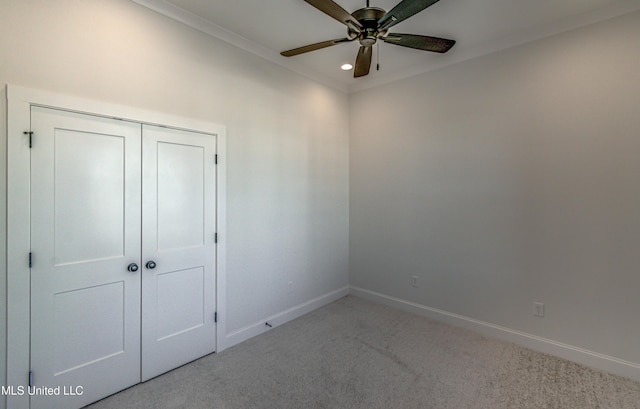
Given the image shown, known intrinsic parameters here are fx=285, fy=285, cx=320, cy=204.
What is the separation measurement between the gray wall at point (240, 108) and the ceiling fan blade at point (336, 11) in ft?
4.59

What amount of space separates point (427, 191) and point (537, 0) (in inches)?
76.8

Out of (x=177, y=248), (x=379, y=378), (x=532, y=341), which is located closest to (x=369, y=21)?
(x=177, y=248)

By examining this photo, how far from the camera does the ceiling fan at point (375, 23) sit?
1.71 meters

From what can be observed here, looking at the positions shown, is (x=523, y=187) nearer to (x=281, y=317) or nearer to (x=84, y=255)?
(x=281, y=317)

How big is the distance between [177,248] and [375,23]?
237 centimetres

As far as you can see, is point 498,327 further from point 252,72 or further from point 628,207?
point 252,72

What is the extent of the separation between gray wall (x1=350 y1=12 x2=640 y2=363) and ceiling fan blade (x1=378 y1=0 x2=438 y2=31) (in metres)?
1.73

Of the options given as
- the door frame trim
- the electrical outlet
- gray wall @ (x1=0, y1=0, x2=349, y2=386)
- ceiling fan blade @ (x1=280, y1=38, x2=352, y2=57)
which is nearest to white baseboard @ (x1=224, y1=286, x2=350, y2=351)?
gray wall @ (x1=0, y1=0, x2=349, y2=386)

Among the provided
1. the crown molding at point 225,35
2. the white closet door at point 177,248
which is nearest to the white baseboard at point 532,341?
the white closet door at point 177,248

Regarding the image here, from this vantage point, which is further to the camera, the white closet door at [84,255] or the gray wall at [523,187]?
the gray wall at [523,187]

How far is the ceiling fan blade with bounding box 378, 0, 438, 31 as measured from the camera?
65.6 inches

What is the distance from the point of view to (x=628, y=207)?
7.73ft

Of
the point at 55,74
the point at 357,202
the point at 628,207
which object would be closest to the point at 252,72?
the point at 55,74

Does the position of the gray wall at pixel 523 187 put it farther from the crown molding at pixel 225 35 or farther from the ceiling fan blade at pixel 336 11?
the ceiling fan blade at pixel 336 11
